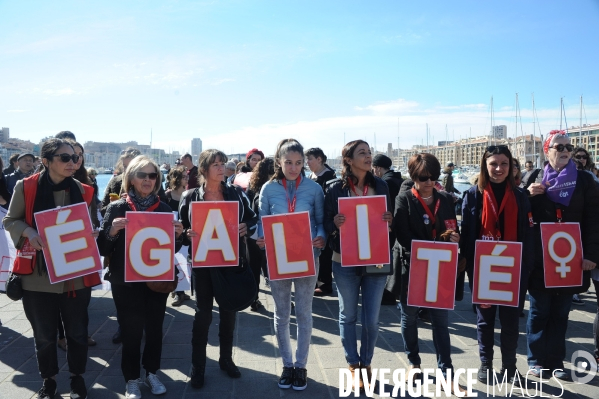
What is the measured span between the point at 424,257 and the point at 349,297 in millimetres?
776

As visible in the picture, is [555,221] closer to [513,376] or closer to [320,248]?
[513,376]

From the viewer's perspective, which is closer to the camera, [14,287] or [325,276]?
[14,287]

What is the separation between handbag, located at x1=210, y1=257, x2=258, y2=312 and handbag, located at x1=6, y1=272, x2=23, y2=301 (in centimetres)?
158

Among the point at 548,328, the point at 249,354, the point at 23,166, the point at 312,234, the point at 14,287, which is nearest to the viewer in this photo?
the point at 14,287

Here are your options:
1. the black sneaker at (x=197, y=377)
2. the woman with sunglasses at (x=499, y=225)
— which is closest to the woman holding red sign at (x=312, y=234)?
the black sneaker at (x=197, y=377)

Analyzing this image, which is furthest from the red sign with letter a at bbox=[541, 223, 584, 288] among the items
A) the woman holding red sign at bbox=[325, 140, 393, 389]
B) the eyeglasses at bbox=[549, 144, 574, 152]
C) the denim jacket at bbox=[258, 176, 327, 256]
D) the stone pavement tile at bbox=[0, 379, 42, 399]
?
the stone pavement tile at bbox=[0, 379, 42, 399]

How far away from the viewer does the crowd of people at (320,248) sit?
3547 millimetres

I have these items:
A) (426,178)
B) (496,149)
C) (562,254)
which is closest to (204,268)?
(426,178)

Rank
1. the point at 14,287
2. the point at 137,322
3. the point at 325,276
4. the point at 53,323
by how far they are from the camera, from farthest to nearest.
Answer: the point at 325,276
the point at 137,322
the point at 53,323
the point at 14,287

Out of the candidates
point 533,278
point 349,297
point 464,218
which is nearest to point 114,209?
point 349,297

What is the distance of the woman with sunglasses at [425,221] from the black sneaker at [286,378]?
1169 millimetres

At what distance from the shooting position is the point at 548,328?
4.23 meters

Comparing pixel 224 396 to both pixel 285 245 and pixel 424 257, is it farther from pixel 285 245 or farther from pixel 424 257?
pixel 424 257

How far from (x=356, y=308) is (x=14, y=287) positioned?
9.75ft
